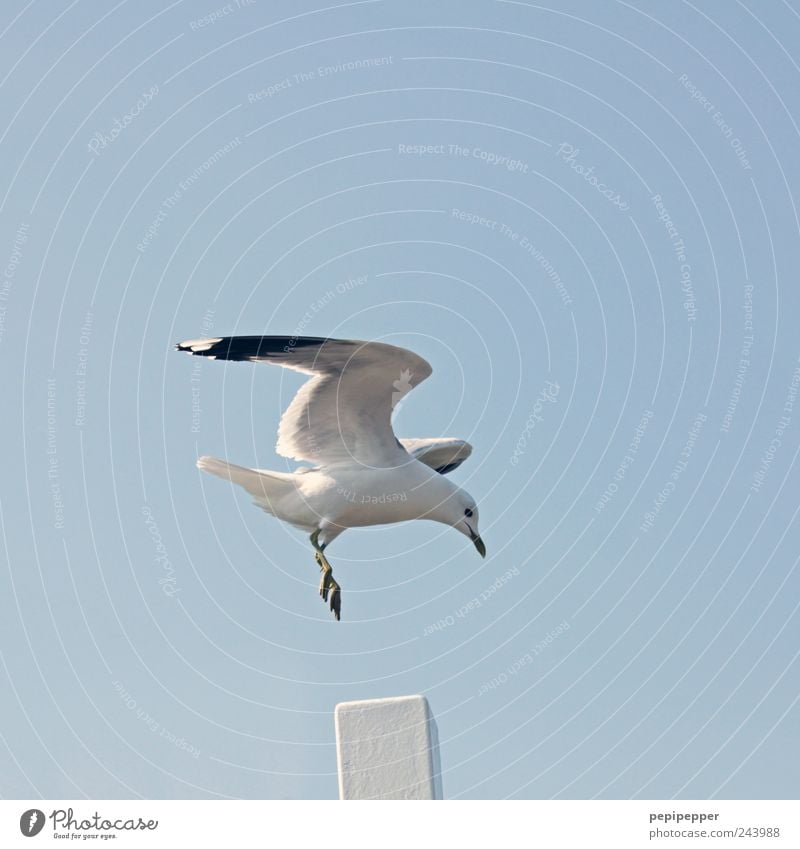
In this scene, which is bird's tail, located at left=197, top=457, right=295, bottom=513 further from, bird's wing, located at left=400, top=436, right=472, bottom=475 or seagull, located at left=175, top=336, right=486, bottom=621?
bird's wing, located at left=400, top=436, right=472, bottom=475

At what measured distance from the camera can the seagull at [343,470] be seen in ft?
62.7

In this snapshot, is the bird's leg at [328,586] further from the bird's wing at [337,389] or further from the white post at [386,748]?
the white post at [386,748]

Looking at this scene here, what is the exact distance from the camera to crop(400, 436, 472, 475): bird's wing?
21938 millimetres

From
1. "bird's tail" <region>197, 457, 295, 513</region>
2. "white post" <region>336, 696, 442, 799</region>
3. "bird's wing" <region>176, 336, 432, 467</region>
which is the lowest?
"white post" <region>336, 696, 442, 799</region>

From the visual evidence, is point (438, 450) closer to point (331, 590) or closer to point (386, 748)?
point (331, 590)

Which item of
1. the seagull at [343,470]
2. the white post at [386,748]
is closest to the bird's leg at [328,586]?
the seagull at [343,470]

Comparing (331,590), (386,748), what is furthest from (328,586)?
(386,748)

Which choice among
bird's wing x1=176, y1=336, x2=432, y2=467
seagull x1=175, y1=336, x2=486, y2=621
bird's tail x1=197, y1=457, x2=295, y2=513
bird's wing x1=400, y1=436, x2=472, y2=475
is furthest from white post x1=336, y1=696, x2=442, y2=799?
bird's wing x1=400, y1=436, x2=472, y2=475

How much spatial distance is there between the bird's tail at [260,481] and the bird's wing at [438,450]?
1996 millimetres

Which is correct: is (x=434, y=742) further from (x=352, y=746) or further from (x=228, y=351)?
(x=228, y=351)

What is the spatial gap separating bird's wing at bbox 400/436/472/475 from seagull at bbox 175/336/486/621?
0.86 m
